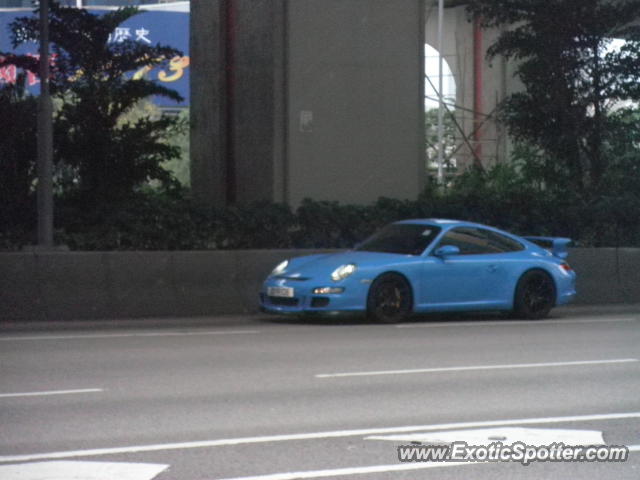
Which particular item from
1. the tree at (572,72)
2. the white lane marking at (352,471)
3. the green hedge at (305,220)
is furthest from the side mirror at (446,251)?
the white lane marking at (352,471)

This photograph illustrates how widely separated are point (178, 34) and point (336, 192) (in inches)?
2454

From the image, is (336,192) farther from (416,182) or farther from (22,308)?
(22,308)

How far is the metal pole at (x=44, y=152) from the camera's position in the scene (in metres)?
17.0

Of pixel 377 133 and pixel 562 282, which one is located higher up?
pixel 377 133

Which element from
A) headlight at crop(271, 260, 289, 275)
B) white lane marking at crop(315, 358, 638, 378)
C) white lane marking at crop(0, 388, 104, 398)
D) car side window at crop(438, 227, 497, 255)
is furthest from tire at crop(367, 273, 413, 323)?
white lane marking at crop(0, 388, 104, 398)

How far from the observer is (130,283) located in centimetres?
1736

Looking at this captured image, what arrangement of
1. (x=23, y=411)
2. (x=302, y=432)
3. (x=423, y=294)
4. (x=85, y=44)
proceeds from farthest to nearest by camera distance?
(x=85, y=44), (x=423, y=294), (x=23, y=411), (x=302, y=432)

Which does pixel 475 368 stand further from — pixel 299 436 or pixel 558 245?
pixel 558 245

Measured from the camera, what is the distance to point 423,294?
54.7ft

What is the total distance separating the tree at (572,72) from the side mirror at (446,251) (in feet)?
24.3

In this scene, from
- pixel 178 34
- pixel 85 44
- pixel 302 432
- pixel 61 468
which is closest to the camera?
pixel 61 468

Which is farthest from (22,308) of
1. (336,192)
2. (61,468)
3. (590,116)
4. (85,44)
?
(590,116)

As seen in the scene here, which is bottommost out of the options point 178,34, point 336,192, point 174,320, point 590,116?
point 174,320

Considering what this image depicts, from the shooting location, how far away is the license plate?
52.8ft
